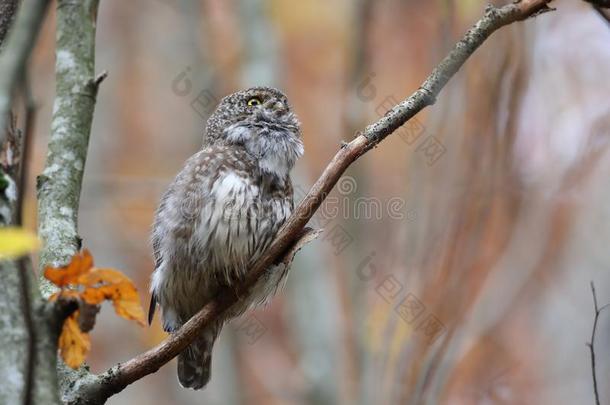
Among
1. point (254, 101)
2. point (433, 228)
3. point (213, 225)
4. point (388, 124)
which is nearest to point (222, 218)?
point (213, 225)

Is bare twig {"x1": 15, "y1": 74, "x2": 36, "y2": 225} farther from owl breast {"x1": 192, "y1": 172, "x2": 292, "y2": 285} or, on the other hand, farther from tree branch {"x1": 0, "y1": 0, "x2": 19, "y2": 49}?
owl breast {"x1": 192, "y1": 172, "x2": 292, "y2": 285}

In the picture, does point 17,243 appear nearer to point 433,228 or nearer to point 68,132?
point 68,132

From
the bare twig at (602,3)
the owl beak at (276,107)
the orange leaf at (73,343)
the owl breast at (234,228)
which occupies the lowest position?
the bare twig at (602,3)

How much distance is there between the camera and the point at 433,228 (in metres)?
5.86

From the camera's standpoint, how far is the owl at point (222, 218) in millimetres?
4297

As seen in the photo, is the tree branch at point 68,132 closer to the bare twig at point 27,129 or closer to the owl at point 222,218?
the owl at point 222,218

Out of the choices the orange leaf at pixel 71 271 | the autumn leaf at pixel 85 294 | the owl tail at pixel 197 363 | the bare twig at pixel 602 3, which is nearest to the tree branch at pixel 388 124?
the bare twig at pixel 602 3

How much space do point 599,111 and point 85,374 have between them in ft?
17.7

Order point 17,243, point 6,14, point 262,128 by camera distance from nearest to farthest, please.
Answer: point 17,243 → point 6,14 → point 262,128

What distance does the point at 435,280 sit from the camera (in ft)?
19.3

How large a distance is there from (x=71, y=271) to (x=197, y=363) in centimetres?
281

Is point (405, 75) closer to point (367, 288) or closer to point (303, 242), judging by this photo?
point (367, 288)

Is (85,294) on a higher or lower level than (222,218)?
lower

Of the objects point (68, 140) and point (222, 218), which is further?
point (222, 218)
